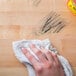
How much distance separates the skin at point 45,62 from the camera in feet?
3.54

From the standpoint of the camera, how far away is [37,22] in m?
1.15

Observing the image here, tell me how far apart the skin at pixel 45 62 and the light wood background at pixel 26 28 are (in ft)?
0.16

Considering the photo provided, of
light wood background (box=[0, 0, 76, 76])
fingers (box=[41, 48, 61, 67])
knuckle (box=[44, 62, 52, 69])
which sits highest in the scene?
light wood background (box=[0, 0, 76, 76])

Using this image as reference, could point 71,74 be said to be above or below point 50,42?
below

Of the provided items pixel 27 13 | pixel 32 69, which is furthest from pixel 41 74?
pixel 27 13

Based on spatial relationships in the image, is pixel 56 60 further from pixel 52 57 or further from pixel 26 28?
pixel 26 28

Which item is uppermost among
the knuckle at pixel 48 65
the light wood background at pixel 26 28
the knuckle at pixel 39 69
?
the light wood background at pixel 26 28

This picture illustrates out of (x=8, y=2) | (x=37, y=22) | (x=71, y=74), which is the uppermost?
(x=8, y=2)

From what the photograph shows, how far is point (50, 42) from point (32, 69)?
139 mm

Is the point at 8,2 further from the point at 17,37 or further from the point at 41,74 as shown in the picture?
the point at 41,74

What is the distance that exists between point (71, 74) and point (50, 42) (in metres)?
0.16

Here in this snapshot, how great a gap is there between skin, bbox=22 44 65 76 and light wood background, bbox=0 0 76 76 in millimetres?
47

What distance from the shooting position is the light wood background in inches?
43.8

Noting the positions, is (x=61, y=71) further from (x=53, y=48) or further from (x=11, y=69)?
(x=11, y=69)
